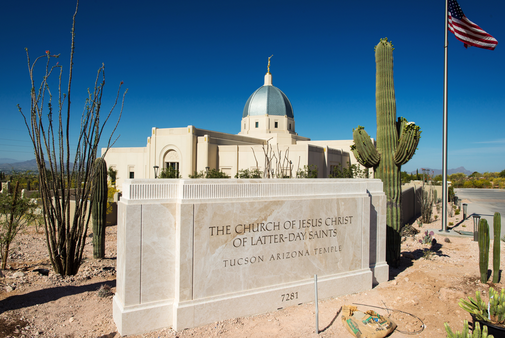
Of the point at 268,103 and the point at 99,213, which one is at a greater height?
the point at 268,103

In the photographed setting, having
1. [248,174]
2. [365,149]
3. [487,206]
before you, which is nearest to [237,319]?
[365,149]

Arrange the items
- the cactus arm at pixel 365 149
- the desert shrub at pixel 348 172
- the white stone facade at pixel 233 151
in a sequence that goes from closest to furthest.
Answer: the cactus arm at pixel 365 149 < the white stone facade at pixel 233 151 < the desert shrub at pixel 348 172

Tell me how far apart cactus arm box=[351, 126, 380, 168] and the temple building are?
41.5 ft

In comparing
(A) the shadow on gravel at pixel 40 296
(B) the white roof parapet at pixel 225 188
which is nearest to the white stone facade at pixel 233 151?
(B) the white roof parapet at pixel 225 188

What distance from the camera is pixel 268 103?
108 feet

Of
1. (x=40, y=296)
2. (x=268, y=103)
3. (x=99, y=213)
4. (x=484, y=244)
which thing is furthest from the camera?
(x=268, y=103)

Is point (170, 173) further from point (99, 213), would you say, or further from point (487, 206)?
point (487, 206)

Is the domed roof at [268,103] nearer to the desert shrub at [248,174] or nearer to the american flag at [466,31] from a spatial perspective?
the desert shrub at [248,174]

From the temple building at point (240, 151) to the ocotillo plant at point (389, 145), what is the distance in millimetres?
12729

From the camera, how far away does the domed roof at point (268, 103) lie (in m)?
32.9

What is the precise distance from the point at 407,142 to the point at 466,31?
650 cm

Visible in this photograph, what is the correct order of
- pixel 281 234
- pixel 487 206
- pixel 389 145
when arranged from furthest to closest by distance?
pixel 487 206 → pixel 389 145 → pixel 281 234

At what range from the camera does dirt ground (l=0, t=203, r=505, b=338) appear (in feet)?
15.4

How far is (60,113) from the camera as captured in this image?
6.19 meters
